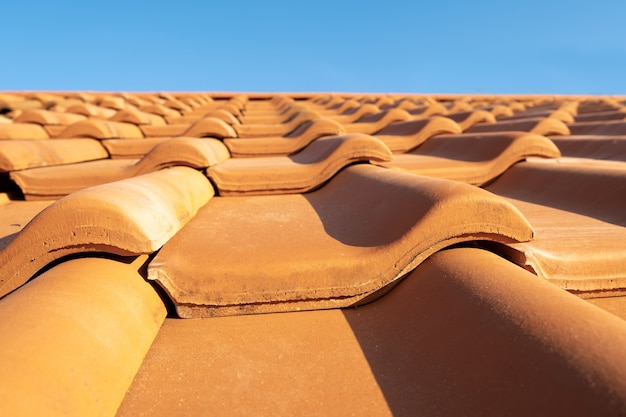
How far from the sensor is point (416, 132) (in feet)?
10.9


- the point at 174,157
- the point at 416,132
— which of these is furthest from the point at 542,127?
the point at 174,157

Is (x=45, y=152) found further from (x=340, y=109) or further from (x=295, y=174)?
(x=340, y=109)

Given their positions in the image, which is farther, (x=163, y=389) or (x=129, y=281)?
(x=129, y=281)

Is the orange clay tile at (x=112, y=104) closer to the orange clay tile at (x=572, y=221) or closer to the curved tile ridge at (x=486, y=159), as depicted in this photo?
the curved tile ridge at (x=486, y=159)

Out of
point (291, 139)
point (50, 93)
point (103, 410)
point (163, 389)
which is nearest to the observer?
point (103, 410)

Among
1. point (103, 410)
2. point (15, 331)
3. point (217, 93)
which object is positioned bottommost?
point (217, 93)

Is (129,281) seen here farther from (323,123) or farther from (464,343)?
(323,123)

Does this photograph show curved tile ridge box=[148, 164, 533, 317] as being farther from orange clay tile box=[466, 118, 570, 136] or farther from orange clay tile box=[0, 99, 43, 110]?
orange clay tile box=[0, 99, 43, 110]

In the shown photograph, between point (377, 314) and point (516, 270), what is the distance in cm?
36

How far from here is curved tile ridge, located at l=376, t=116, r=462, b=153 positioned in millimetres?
3193

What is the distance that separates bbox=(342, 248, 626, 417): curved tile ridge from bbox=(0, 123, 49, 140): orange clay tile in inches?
123

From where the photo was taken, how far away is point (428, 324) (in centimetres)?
90

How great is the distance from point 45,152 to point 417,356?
2.58 m

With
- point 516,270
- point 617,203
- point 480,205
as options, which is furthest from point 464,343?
point 617,203
